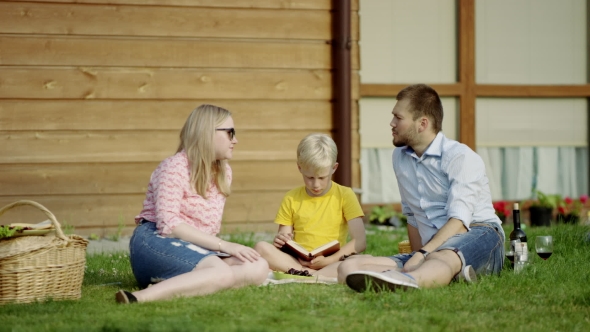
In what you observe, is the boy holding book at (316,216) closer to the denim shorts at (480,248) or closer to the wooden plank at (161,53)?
the denim shorts at (480,248)

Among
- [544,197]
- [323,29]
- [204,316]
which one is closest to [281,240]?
[204,316]

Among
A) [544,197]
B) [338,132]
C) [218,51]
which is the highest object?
[218,51]

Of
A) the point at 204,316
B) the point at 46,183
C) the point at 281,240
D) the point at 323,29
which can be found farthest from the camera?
the point at 323,29

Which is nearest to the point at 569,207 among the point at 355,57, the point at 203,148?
the point at 355,57

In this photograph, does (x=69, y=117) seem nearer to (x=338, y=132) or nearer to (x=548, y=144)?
(x=338, y=132)

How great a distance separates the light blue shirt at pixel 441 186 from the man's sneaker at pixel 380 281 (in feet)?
2.22

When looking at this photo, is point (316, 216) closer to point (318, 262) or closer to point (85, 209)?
point (318, 262)

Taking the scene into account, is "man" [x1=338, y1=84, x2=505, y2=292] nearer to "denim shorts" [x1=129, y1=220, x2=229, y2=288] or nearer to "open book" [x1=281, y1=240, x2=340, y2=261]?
"open book" [x1=281, y1=240, x2=340, y2=261]

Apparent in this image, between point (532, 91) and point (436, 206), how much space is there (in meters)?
4.71

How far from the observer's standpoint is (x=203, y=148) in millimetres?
5285

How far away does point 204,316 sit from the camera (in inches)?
163

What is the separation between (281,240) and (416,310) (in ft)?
5.40

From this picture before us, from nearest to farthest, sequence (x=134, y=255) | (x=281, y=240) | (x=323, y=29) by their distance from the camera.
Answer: (x=134, y=255) < (x=281, y=240) < (x=323, y=29)

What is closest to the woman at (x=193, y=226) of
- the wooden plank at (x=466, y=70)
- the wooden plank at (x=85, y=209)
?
the wooden plank at (x=85, y=209)
